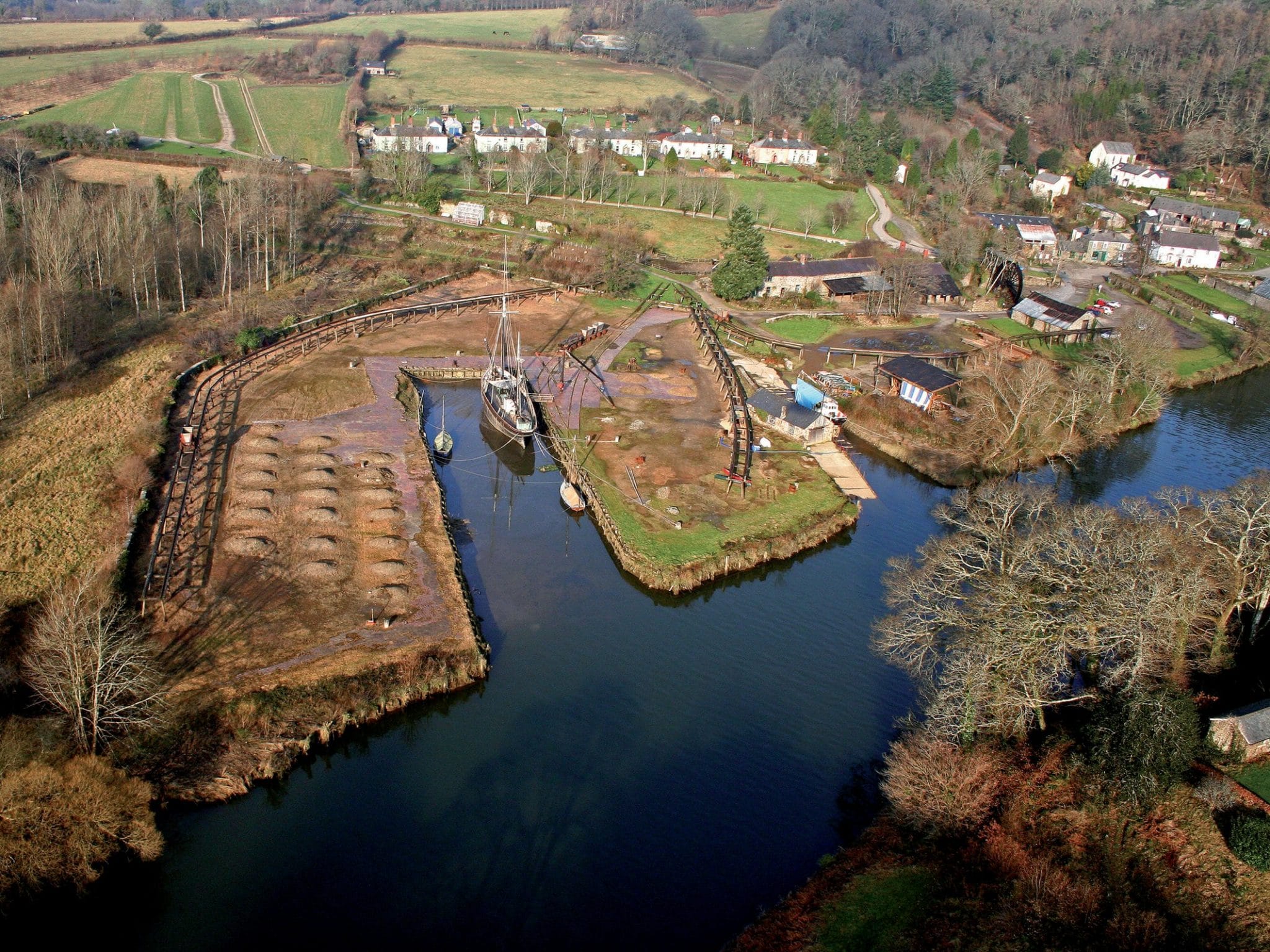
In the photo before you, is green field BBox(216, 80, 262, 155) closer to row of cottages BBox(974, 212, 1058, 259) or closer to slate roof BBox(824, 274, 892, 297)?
slate roof BBox(824, 274, 892, 297)

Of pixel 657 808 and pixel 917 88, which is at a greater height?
pixel 917 88

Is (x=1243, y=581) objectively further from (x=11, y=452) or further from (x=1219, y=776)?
(x=11, y=452)

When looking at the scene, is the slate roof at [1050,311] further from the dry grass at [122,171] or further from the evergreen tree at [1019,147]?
the dry grass at [122,171]

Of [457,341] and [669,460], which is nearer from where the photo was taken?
[669,460]

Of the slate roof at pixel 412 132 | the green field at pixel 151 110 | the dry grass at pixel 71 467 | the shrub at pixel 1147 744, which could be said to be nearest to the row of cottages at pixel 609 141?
the slate roof at pixel 412 132

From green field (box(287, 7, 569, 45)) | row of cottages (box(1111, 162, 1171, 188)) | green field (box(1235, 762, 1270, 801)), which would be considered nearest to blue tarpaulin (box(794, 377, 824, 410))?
green field (box(1235, 762, 1270, 801))

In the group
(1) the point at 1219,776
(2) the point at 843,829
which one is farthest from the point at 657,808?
(1) the point at 1219,776
